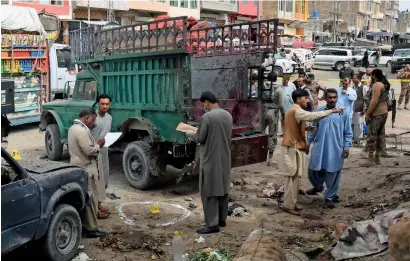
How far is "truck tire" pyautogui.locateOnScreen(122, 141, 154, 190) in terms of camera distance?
25.7 feet

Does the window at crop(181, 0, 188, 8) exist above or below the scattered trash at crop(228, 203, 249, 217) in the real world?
above

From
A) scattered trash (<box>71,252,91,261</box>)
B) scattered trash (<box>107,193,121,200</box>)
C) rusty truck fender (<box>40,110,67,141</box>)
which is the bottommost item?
scattered trash (<box>71,252,91,261</box>)

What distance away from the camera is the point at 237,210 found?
669 centimetres

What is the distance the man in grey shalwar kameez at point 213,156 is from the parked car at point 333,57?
3031 cm

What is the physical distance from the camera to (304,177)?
8.77 m

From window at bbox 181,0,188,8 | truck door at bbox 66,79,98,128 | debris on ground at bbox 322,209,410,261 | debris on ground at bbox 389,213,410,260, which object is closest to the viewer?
debris on ground at bbox 389,213,410,260

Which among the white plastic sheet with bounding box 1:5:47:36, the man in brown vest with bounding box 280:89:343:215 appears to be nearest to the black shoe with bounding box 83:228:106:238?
the man in brown vest with bounding box 280:89:343:215

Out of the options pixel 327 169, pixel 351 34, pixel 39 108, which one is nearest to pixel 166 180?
pixel 327 169

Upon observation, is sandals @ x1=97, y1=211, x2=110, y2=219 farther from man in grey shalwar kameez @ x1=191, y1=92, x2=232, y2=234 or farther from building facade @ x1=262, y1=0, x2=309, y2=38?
building facade @ x1=262, y1=0, x2=309, y2=38


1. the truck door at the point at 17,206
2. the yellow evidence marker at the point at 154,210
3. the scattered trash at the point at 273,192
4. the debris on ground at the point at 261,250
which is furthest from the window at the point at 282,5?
the debris on ground at the point at 261,250

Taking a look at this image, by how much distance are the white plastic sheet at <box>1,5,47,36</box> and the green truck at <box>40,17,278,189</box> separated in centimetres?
429

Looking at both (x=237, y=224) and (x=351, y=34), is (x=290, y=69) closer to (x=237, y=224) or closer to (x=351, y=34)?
(x=237, y=224)

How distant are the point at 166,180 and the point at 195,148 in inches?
51.6

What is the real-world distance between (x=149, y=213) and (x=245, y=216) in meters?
1.27
